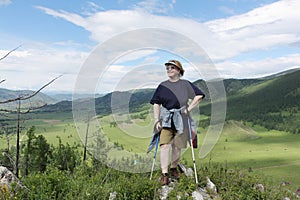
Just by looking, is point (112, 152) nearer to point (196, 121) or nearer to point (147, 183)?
point (147, 183)

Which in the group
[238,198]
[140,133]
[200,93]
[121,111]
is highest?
[200,93]

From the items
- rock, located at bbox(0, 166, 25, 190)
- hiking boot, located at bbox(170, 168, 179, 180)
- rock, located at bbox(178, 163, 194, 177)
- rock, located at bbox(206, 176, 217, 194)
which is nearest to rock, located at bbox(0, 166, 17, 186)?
rock, located at bbox(0, 166, 25, 190)

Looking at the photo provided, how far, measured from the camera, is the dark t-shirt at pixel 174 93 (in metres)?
7.21

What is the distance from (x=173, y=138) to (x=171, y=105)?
0.87m

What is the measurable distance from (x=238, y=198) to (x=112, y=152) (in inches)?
140

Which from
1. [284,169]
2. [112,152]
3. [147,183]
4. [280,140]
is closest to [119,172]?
[112,152]

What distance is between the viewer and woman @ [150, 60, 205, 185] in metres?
7.14

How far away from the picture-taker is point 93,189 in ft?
20.2

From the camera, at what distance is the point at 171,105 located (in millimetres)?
7176

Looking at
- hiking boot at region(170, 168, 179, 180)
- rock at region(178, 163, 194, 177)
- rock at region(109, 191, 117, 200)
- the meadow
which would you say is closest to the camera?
rock at region(109, 191, 117, 200)

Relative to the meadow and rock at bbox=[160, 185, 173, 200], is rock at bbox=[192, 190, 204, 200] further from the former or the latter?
the meadow

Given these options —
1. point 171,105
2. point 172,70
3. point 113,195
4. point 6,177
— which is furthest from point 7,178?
point 172,70

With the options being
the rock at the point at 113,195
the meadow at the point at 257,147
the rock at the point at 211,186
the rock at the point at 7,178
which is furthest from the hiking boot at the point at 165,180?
the meadow at the point at 257,147

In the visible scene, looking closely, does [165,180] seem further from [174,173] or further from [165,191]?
[174,173]
